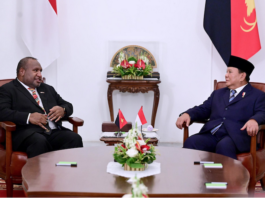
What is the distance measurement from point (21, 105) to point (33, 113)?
0.23m

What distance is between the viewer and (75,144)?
131 inches

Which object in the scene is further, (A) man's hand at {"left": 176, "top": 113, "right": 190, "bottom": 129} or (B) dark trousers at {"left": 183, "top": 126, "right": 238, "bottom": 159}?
(A) man's hand at {"left": 176, "top": 113, "right": 190, "bottom": 129}

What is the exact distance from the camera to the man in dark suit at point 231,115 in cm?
318

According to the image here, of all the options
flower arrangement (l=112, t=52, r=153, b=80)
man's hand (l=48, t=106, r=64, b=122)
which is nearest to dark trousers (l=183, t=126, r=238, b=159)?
man's hand (l=48, t=106, r=64, b=122)

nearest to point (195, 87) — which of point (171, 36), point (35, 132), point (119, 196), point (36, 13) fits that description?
point (171, 36)

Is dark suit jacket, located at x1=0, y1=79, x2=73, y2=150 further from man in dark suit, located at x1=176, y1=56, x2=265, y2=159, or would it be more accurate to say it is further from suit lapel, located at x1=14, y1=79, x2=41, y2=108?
man in dark suit, located at x1=176, y1=56, x2=265, y2=159

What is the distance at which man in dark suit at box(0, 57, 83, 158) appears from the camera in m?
3.11

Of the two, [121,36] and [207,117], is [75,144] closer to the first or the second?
[207,117]

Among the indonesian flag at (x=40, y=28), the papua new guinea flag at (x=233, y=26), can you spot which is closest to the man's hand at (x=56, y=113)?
the indonesian flag at (x=40, y=28)

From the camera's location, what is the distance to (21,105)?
11.2 feet

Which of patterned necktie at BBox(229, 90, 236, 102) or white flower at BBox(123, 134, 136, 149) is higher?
patterned necktie at BBox(229, 90, 236, 102)

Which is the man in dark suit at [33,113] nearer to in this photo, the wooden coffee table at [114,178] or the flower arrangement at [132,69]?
the wooden coffee table at [114,178]

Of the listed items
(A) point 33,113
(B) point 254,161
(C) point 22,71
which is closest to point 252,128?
(B) point 254,161

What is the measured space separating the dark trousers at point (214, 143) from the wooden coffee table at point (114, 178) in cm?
50
